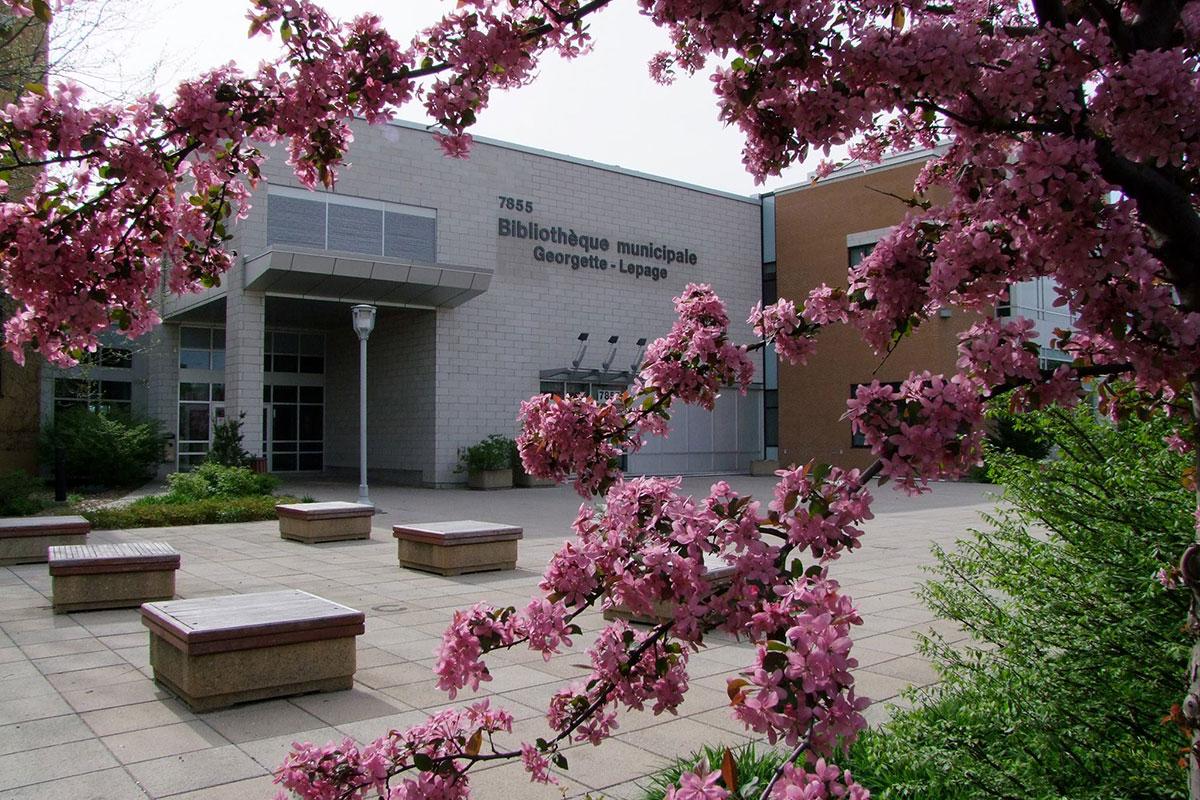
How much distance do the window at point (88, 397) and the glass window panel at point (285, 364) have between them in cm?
447

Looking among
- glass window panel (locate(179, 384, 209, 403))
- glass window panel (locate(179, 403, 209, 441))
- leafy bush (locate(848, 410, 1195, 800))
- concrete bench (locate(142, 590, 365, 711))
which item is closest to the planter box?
glass window panel (locate(179, 403, 209, 441))

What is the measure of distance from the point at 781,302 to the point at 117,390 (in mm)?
31046

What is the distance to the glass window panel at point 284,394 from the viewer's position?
30031mm

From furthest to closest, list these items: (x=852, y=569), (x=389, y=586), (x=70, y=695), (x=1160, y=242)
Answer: (x=852, y=569) < (x=389, y=586) < (x=70, y=695) < (x=1160, y=242)

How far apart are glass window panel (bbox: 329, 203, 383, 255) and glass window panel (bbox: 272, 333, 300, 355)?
8.05 m

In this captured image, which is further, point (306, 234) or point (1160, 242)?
point (306, 234)

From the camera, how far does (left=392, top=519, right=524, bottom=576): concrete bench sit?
33.5 feet

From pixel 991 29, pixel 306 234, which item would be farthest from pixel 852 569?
pixel 306 234

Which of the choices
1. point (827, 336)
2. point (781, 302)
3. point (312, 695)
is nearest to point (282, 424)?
A: point (827, 336)

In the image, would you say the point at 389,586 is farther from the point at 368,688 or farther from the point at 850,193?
the point at 850,193

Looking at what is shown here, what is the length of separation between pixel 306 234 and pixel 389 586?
15.7 metres

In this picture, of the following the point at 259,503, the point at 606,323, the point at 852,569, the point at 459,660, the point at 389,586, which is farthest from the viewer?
the point at 606,323

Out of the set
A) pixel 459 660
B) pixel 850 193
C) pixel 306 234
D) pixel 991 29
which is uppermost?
pixel 850 193

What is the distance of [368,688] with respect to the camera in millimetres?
5867
